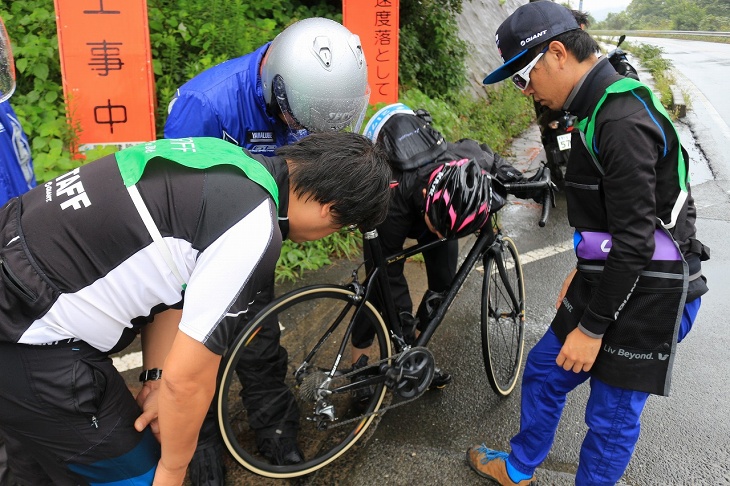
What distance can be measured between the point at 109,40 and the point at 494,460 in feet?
13.9

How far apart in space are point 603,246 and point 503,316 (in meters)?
1.35

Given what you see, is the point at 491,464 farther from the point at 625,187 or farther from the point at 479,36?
the point at 479,36

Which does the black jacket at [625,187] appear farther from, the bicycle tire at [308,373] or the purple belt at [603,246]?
the bicycle tire at [308,373]

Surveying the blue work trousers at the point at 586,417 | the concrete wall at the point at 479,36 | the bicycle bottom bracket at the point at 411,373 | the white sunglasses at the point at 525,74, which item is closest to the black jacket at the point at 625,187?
the white sunglasses at the point at 525,74

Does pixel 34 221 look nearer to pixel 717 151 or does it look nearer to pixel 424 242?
pixel 424 242

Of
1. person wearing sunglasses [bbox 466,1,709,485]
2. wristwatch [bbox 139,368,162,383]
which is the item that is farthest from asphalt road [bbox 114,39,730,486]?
wristwatch [bbox 139,368,162,383]

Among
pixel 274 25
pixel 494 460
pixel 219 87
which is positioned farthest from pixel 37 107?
pixel 494 460

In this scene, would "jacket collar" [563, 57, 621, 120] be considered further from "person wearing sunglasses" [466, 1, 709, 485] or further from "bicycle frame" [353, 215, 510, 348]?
"bicycle frame" [353, 215, 510, 348]

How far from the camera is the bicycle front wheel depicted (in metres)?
3.10

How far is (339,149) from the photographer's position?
1702 millimetres

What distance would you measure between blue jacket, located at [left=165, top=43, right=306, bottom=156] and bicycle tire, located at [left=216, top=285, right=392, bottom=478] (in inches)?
30.2

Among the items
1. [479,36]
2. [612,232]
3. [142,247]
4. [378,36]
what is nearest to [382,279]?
[612,232]

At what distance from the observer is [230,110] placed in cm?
248

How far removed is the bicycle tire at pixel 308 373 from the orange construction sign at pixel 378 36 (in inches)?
148
